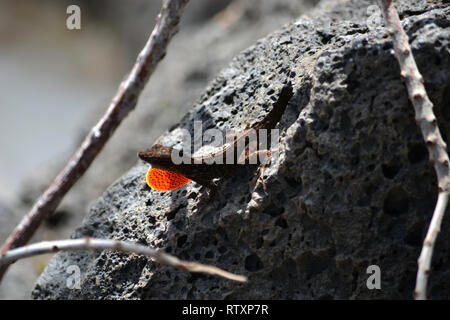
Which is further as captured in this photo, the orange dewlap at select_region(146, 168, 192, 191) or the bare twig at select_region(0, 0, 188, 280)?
the orange dewlap at select_region(146, 168, 192, 191)

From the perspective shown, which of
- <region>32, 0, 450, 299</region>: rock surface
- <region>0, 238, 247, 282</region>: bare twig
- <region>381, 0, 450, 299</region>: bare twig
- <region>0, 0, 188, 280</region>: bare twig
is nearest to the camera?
<region>381, 0, 450, 299</region>: bare twig

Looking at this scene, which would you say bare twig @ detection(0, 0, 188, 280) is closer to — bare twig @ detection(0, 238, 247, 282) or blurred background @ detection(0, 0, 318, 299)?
bare twig @ detection(0, 238, 247, 282)

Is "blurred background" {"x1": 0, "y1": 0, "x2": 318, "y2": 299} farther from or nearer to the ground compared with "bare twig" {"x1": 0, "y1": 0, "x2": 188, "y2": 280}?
farther from the ground

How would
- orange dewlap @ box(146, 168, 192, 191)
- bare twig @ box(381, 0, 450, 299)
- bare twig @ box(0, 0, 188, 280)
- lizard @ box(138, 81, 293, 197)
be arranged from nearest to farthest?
bare twig @ box(381, 0, 450, 299) → bare twig @ box(0, 0, 188, 280) → lizard @ box(138, 81, 293, 197) → orange dewlap @ box(146, 168, 192, 191)

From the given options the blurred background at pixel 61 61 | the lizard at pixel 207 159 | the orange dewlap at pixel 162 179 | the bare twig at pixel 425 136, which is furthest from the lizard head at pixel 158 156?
the blurred background at pixel 61 61

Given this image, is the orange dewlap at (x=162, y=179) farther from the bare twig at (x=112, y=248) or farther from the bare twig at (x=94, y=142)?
the bare twig at (x=112, y=248)

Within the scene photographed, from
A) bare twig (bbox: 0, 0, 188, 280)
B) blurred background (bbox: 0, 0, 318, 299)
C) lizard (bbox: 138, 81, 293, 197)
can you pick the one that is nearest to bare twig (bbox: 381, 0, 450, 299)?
lizard (bbox: 138, 81, 293, 197)

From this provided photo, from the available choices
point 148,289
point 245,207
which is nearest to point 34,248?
point 148,289
